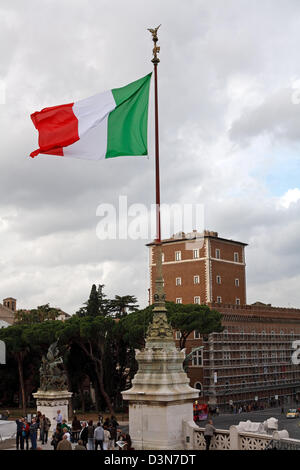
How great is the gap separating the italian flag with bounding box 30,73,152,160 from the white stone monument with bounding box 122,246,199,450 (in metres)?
5.52

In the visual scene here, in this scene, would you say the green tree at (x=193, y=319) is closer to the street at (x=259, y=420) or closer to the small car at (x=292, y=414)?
the street at (x=259, y=420)

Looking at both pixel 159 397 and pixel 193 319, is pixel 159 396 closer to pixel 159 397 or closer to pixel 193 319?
pixel 159 397

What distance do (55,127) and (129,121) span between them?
250cm

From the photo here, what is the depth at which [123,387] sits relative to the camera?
54594 mm

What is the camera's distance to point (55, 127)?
18.4 metres

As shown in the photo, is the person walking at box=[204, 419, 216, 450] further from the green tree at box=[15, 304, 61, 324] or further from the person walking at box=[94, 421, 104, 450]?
the green tree at box=[15, 304, 61, 324]

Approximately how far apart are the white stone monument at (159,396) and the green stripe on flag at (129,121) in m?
5.22

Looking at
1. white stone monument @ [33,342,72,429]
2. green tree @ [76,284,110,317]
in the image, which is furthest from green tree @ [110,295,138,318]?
white stone monument @ [33,342,72,429]

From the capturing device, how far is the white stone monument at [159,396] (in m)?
15.6

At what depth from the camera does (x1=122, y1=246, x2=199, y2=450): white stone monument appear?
15.6 m

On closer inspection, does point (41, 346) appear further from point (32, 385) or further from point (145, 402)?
point (145, 402)

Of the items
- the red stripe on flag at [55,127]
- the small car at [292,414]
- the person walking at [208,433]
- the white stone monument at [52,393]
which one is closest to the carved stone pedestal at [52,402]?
the white stone monument at [52,393]
